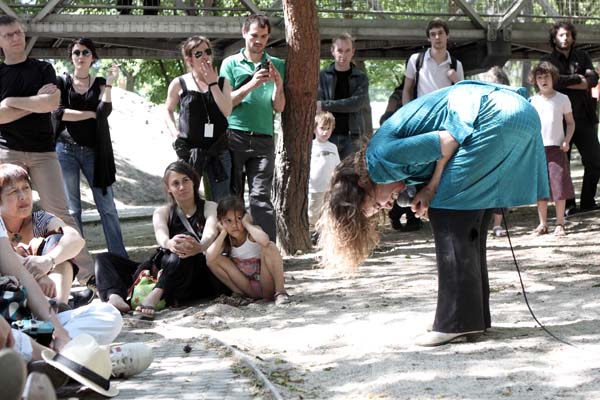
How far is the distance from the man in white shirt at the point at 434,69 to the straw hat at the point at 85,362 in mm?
5940

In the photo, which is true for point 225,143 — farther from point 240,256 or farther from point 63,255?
point 63,255

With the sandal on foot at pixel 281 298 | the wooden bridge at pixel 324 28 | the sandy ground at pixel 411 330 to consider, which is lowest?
the sandy ground at pixel 411 330

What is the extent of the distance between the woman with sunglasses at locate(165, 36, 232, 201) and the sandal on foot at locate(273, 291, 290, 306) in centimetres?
138

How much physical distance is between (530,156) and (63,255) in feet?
8.64

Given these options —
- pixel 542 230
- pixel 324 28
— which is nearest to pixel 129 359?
pixel 542 230

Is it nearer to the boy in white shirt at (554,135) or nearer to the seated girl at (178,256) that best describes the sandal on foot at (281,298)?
the seated girl at (178,256)

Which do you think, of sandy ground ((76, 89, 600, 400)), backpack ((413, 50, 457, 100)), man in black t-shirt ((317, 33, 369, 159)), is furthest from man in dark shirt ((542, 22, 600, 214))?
man in black t-shirt ((317, 33, 369, 159))

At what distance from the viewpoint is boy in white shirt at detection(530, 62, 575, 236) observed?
9.70m

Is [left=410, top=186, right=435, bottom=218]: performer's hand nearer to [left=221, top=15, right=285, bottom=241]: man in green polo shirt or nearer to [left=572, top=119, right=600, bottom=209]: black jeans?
[left=221, top=15, right=285, bottom=241]: man in green polo shirt

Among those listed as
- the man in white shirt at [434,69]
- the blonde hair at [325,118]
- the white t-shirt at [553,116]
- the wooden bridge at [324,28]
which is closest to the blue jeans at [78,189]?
the blonde hair at [325,118]

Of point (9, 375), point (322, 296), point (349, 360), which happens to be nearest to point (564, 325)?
point (349, 360)

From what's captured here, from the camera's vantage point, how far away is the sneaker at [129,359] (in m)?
4.85

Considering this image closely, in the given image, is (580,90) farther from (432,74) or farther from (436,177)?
(436,177)

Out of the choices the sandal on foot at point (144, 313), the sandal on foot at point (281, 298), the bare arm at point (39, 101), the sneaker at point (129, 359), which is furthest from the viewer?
the bare arm at point (39, 101)
